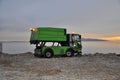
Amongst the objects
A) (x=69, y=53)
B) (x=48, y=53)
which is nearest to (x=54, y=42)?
(x=48, y=53)

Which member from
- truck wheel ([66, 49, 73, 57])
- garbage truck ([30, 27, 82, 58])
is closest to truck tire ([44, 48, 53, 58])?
garbage truck ([30, 27, 82, 58])

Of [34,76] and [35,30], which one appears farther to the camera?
[35,30]

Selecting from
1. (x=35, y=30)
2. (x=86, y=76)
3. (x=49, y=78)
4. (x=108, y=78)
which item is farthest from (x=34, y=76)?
(x=35, y=30)

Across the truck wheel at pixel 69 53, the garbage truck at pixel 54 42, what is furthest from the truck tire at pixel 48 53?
the truck wheel at pixel 69 53

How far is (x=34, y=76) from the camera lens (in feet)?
50.6

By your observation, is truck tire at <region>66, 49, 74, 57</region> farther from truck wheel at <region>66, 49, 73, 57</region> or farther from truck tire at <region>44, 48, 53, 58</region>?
truck tire at <region>44, 48, 53, 58</region>

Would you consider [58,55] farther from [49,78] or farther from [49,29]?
[49,78]

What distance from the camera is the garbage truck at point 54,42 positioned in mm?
29328

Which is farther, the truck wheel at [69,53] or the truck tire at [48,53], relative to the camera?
the truck wheel at [69,53]

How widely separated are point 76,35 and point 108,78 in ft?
52.7

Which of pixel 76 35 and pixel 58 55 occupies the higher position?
pixel 76 35

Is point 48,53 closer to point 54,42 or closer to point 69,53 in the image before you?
point 54,42

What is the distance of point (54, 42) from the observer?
30141 millimetres

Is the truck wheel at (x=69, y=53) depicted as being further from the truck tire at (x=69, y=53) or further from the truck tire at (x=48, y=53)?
the truck tire at (x=48, y=53)
